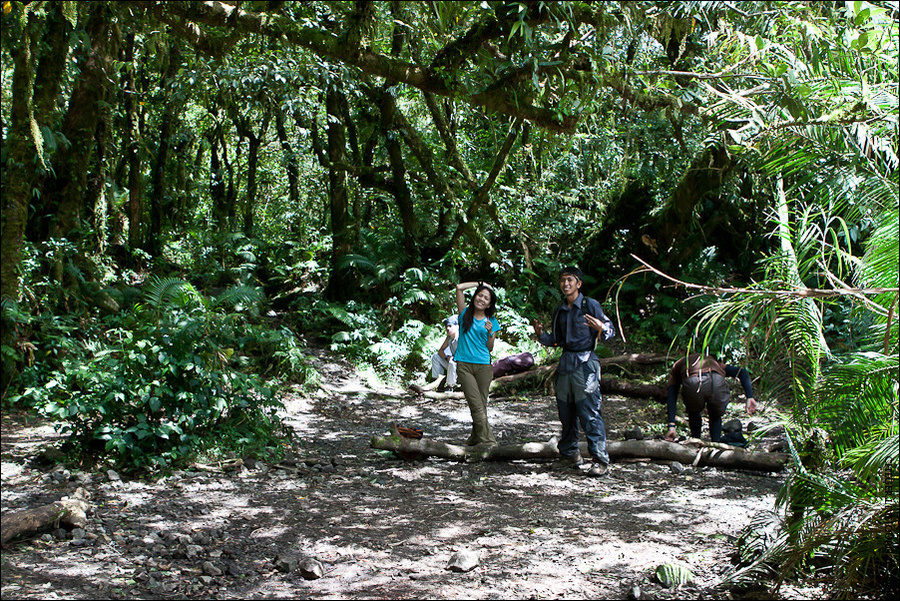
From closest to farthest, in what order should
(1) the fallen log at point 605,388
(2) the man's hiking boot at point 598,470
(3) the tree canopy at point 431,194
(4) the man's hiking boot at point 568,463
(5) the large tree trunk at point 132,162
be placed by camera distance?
(3) the tree canopy at point 431,194 → (2) the man's hiking boot at point 598,470 → (4) the man's hiking boot at point 568,463 → (1) the fallen log at point 605,388 → (5) the large tree trunk at point 132,162

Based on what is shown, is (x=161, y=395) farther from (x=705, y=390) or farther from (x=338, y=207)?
(x=338, y=207)

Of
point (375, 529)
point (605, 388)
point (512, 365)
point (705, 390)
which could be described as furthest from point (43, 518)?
point (605, 388)

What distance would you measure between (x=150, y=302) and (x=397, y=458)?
3563 mm

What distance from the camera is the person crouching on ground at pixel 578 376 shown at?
6.72m

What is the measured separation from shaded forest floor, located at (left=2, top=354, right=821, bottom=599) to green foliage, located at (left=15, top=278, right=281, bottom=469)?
0.35 meters

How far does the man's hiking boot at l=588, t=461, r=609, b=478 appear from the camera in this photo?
261 inches

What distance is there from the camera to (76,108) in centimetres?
1080

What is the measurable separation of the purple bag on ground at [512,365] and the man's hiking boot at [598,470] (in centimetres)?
529

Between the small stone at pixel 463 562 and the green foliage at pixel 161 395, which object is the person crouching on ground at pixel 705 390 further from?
the green foliage at pixel 161 395

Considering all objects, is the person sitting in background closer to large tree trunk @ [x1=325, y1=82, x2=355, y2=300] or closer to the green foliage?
the green foliage

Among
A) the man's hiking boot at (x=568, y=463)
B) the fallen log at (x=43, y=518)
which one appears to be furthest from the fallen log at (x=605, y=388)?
the fallen log at (x=43, y=518)

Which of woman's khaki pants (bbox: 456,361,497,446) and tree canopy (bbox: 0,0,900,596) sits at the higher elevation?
tree canopy (bbox: 0,0,900,596)

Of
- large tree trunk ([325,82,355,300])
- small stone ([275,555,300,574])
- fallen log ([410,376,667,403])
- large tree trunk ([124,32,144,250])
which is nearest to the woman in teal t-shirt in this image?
small stone ([275,555,300,574])

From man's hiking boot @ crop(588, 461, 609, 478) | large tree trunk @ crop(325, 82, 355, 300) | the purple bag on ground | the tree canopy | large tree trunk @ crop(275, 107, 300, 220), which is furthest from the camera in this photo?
large tree trunk @ crop(275, 107, 300, 220)
